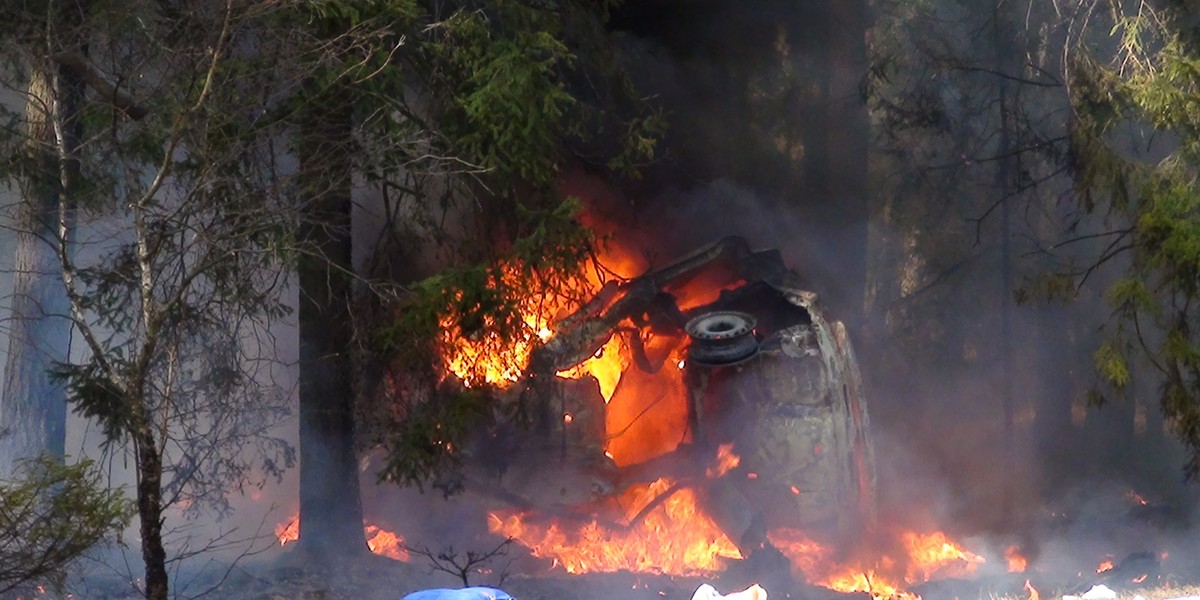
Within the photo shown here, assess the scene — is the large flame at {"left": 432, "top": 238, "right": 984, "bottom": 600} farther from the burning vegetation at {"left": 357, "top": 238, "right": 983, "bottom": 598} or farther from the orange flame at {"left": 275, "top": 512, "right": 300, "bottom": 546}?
the orange flame at {"left": 275, "top": 512, "right": 300, "bottom": 546}

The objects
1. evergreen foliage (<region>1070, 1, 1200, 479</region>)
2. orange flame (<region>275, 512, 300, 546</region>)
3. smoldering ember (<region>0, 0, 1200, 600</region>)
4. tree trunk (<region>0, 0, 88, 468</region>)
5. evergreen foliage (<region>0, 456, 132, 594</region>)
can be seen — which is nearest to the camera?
evergreen foliage (<region>0, 456, 132, 594</region>)

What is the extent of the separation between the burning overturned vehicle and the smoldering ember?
4 centimetres

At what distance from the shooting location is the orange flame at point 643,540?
38.4ft

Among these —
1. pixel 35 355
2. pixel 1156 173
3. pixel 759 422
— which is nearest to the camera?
pixel 1156 173

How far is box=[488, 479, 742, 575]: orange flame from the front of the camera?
461 inches

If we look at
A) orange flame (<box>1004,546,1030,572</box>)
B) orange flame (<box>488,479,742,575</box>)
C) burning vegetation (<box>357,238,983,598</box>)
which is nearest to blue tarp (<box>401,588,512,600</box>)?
burning vegetation (<box>357,238,983,598</box>)

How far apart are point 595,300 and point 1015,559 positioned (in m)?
5.90

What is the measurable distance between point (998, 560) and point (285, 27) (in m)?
9.73

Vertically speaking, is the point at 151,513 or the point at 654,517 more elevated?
the point at 654,517

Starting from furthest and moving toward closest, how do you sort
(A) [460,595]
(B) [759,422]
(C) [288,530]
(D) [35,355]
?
(B) [759,422] < (C) [288,530] < (D) [35,355] < (A) [460,595]

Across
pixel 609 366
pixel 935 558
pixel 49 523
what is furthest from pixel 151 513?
pixel 935 558

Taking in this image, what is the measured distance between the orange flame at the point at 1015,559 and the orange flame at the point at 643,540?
3.43 meters

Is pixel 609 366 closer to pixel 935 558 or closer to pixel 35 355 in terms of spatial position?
pixel 935 558

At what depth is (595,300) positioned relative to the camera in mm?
11516
